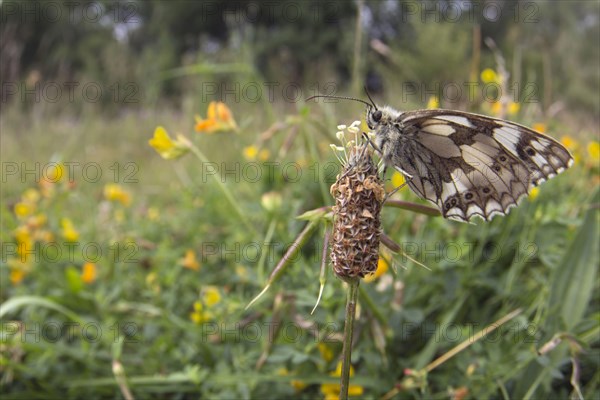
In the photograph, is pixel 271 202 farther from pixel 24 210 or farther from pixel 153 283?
pixel 24 210

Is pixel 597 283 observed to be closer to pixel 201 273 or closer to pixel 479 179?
pixel 479 179

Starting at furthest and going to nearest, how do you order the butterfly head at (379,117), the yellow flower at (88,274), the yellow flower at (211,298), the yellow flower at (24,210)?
the yellow flower at (24,210), the yellow flower at (88,274), the yellow flower at (211,298), the butterfly head at (379,117)

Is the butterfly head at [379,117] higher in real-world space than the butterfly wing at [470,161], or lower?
higher

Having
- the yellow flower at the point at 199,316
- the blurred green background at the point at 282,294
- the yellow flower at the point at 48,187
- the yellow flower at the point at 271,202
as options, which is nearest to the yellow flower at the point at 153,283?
the blurred green background at the point at 282,294

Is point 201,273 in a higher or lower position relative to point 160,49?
lower

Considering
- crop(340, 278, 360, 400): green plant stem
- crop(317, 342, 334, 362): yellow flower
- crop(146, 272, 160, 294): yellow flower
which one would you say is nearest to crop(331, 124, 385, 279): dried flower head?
crop(340, 278, 360, 400): green plant stem

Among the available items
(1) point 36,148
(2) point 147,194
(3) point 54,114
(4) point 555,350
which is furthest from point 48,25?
(4) point 555,350

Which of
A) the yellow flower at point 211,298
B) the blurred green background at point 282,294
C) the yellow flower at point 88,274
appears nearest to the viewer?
the blurred green background at point 282,294

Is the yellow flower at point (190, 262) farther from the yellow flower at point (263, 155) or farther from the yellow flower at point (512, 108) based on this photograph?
the yellow flower at point (512, 108)

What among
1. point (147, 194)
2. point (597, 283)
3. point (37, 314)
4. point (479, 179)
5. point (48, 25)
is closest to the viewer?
point (479, 179)
